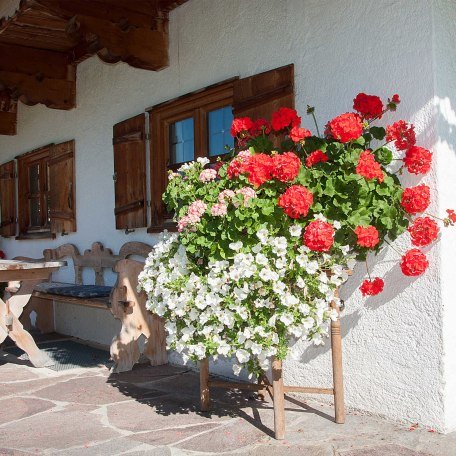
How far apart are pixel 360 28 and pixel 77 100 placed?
418 centimetres

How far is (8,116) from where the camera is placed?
8.53 m

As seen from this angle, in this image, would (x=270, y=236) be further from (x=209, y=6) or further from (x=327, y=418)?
(x=209, y=6)

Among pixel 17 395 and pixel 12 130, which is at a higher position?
pixel 12 130

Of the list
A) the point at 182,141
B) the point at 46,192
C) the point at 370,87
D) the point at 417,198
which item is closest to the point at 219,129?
the point at 182,141

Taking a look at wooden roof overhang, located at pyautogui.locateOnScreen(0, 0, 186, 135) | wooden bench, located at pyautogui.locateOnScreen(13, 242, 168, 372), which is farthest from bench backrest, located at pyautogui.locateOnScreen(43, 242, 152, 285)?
wooden roof overhang, located at pyautogui.locateOnScreen(0, 0, 186, 135)

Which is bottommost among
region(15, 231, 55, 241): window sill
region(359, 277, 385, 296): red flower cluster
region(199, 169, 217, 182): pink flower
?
region(359, 277, 385, 296): red flower cluster

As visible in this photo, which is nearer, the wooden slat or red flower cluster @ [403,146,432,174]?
red flower cluster @ [403,146,432,174]

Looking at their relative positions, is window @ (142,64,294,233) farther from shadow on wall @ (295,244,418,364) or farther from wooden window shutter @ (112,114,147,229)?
shadow on wall @ (295,244,418,364)

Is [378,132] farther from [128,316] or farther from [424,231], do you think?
[128,316]

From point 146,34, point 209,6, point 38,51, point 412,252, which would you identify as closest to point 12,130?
point 38,51

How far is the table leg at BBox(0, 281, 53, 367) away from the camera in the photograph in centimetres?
538

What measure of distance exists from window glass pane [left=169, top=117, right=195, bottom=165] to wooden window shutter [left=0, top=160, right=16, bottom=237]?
3708mm

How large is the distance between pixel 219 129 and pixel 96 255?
219 cm

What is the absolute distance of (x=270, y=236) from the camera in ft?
10.3
